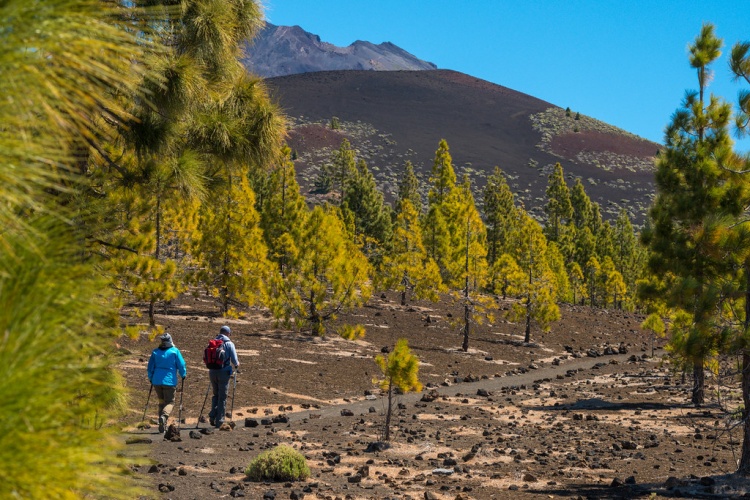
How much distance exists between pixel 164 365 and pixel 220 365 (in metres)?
1.09

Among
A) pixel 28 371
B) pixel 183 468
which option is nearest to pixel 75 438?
pixel 28 371

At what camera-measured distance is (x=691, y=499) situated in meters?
8.43

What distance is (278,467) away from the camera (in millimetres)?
9281

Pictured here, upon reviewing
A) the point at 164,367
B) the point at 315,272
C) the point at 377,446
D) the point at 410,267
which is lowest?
the point at 377,446

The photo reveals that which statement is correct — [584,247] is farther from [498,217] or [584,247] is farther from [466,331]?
[466,331]

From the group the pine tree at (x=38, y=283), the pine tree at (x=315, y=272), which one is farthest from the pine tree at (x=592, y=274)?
the pine tree at (x=38, y=283)

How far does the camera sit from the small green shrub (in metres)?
9.29

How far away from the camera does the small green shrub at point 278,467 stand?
9289 millimetres

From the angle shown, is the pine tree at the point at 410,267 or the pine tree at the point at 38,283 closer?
the pine tree at the point at 38,283

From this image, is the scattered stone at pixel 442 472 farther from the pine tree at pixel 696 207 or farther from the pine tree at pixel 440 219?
the pine tree at pixel 440 219

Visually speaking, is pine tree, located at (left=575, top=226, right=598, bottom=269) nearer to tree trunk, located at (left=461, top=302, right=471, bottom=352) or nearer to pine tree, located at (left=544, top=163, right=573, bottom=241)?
pine tree, located at (left=544, top=163, right=573, bottom=241)

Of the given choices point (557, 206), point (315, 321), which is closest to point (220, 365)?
point (315, 321)

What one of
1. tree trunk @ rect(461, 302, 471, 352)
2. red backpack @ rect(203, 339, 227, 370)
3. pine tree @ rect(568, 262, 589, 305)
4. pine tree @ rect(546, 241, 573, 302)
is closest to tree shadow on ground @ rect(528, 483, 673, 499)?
red backpack @ rect(203, 339, 227, 370)

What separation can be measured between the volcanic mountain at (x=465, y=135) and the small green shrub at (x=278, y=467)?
8860cm
